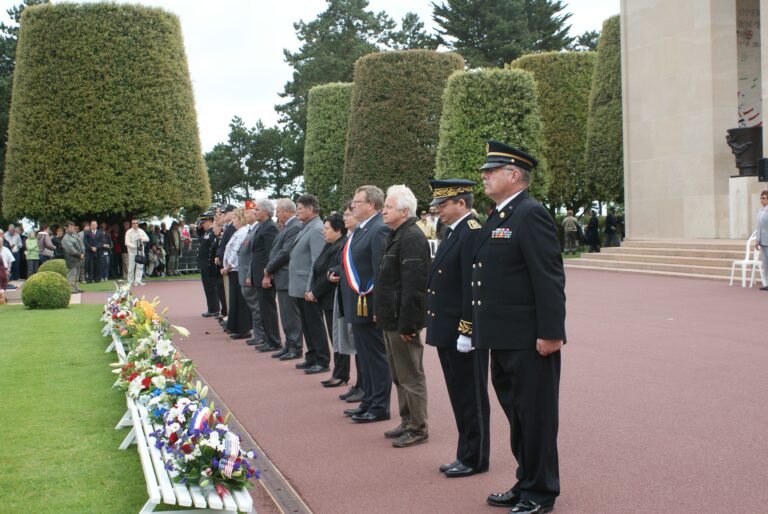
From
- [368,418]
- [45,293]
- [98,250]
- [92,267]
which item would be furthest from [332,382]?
[92,267]

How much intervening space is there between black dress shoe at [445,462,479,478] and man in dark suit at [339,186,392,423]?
75.0 inches

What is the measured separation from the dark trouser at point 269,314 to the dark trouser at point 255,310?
0.40 metres

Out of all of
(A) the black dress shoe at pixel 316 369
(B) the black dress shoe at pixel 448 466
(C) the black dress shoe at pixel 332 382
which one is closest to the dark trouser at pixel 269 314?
(A) the black dress shoe at pixel 316 369

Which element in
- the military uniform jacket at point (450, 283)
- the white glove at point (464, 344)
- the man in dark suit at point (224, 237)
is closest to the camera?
the white glove at point (464, 344)

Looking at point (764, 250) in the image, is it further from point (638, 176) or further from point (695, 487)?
point (695, 487)

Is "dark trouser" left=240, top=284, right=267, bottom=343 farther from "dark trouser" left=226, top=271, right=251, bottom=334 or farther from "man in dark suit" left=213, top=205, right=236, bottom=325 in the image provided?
"man in dark suit" left=213, top=205, right=236, bottom=325

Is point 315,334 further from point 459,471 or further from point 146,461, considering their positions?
point 146,461

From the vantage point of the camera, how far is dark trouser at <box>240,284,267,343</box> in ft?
42.3

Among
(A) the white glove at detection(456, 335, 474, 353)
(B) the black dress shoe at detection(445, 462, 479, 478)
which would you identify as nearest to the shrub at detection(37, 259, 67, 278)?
(B) the black dress shoe at detection(445, 462, 479, 478)

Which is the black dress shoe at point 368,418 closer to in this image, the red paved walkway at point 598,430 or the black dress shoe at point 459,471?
the red paved walkway at point 598,430

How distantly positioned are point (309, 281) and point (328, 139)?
3683 cm

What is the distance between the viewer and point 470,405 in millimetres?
5832

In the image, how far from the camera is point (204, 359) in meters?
11.6

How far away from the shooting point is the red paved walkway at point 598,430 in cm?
526
